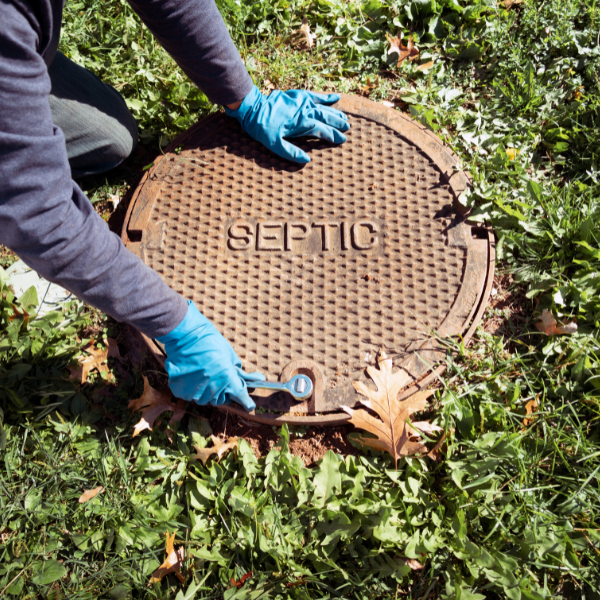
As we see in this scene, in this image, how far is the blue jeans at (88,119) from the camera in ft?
7.52

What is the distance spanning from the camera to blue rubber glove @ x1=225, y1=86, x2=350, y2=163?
2.24 metres

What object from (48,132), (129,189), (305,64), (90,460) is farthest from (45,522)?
(305,64)

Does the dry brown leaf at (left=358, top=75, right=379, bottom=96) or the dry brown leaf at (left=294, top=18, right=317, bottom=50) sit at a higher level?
the dry brown leaf at (left=294, top=18, right=317, bottom=50)

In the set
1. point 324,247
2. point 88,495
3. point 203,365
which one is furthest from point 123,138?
point 88,495

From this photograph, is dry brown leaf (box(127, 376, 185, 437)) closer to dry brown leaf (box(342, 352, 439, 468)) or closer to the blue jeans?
dry brown leaf (box(342, 352, 439, 468))

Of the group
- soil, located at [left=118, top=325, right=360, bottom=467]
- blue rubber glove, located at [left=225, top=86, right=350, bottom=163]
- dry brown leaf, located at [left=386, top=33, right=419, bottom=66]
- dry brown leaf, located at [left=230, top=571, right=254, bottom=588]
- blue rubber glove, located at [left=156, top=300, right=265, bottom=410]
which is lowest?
dry brown leaf, located at [left=230, top=571, right=254, bottom=588]

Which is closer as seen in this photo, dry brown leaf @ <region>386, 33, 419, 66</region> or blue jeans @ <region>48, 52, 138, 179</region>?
blue jeans @ <region>48, 52, 138, 179</region>

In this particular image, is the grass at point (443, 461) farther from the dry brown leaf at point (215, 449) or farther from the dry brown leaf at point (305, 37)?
the dry brown leaf at point (305, 37)

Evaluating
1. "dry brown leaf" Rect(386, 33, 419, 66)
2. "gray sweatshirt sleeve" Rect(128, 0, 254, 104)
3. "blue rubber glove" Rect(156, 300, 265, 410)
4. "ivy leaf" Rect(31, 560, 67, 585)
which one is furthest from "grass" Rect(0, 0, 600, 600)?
"gray sweatshirt sleeve" Rect(128, 0, 254, 104)

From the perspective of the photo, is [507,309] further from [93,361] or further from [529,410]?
[93,361]

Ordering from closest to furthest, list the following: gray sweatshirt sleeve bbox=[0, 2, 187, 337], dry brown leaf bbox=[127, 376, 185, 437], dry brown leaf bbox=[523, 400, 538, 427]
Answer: gray sweatshirt sleeve bbox=[0, 2, 187, 337] → dry brown leaf bbox=[523, 400, 538, 427] → dry brown leaf bbox=[127, 376, 185, 437]

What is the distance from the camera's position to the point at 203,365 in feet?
5.87

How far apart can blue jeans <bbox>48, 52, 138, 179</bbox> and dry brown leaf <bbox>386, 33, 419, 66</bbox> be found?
5.32 ft

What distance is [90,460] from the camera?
1.99 m
